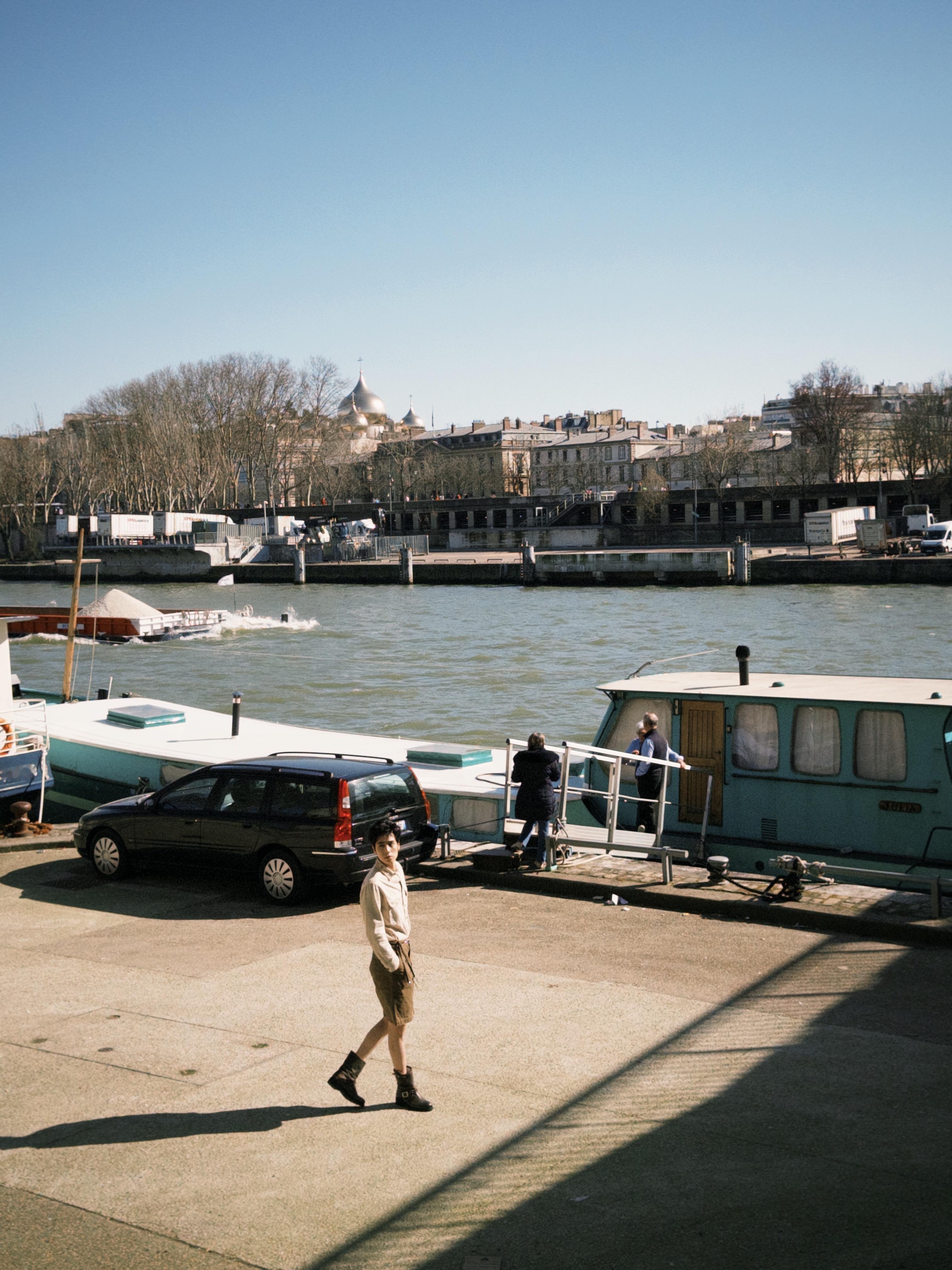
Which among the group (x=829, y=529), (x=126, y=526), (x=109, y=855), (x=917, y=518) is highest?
(x=917, y=518)

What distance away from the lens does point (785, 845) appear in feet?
42.2

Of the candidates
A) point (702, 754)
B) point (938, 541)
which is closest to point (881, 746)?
point (702, 754)

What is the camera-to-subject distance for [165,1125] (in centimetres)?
660

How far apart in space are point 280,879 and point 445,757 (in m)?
5.17

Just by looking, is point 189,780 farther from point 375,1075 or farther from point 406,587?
point 406,587

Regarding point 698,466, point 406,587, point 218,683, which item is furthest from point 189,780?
point 698,466

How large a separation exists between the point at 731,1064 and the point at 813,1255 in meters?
2.13

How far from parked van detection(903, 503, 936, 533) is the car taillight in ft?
265

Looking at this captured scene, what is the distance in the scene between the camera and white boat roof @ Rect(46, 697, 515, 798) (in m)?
15.6

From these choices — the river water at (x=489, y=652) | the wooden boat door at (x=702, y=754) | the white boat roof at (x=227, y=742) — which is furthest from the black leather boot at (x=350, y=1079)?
the river water at (x=489, y=652)

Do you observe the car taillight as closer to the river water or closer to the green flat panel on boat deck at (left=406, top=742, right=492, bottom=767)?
the green flat panel on boat deck at (left=406, top=742, right=492, bottom=767)

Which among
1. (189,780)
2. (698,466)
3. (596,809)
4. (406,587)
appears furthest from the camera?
(698,466)

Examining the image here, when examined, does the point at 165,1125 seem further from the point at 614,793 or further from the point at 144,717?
the point at 144,717

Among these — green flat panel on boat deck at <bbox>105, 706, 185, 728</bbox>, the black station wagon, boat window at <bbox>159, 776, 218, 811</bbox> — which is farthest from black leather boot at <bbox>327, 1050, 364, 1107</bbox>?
green flat panel on boat deck at <bbox>105, 706, 185, 728</bbox>
